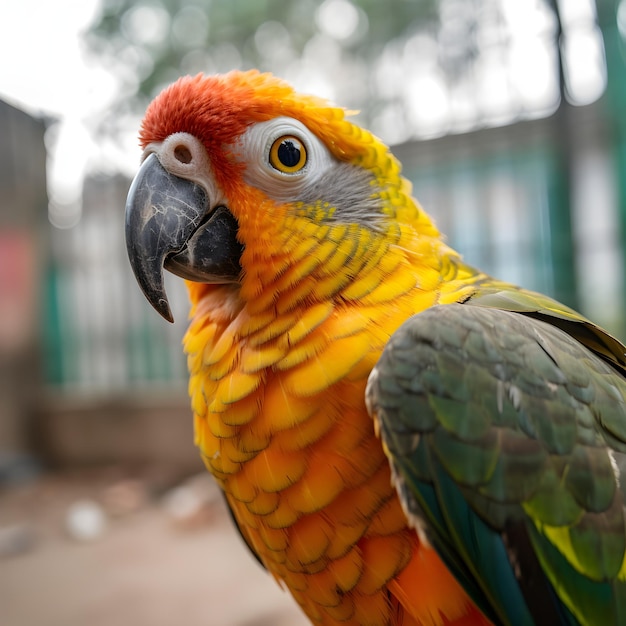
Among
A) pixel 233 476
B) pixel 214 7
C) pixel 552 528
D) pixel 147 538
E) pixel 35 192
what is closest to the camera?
pixel 552 528

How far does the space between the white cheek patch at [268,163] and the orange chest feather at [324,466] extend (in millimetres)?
202

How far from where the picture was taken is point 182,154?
0.82 metres

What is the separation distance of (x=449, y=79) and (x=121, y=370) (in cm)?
294

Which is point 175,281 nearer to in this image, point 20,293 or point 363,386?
point 20,293

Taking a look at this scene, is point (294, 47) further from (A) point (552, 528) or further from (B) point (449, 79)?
(A) point (552, 528)

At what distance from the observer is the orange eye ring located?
810 millimetres

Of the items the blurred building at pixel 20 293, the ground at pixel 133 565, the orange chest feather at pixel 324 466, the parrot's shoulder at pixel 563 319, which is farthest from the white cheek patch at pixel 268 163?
the blurred building at pixel 20 293

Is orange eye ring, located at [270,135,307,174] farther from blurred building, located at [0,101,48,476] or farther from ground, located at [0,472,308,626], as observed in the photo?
blurred building, located at [0,101,48,476]

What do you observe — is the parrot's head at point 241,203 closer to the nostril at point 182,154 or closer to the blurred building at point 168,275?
the nostril at point 182,154

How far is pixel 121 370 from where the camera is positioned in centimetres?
379

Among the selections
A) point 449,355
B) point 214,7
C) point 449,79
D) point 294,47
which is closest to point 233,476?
point 449,355

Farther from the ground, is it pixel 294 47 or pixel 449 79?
pixel 294 47

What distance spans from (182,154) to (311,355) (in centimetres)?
39

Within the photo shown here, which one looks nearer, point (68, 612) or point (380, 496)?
point (380, 496)
